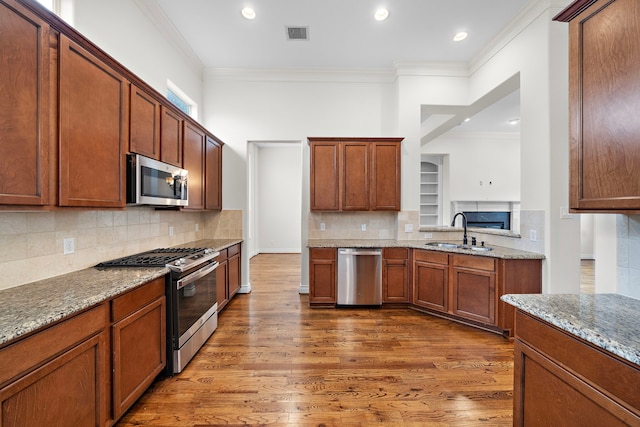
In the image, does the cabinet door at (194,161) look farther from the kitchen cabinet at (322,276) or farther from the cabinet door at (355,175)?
the cabinet door at (355,175)

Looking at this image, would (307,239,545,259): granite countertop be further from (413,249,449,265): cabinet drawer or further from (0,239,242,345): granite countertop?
(0,239,242,345): granite countertop

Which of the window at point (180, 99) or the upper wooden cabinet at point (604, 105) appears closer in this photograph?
the upper wooden cabinet at point (604, 105)

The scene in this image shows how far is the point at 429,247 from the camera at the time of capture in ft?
11.6

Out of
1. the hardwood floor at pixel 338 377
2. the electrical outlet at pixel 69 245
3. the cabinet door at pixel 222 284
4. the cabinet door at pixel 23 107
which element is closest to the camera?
the cabinet door at pixel 23 107

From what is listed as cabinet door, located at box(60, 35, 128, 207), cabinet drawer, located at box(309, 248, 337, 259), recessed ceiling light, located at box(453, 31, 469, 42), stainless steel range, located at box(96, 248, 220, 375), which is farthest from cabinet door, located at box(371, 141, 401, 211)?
cabinet door, located at box(60, 35, 128, 207)

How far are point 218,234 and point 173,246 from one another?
1024 mm

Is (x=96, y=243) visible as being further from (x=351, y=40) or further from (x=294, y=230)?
(x=294, y=230)

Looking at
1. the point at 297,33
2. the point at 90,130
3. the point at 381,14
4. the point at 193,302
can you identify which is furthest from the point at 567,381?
the point at 297,33

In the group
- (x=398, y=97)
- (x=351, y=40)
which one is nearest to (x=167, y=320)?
(x=351, y=40)

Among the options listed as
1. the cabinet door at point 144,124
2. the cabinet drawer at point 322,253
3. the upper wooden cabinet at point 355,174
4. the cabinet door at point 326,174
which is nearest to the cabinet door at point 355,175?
the upper wooden cabinet at point 355,174

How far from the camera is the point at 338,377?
2.23 meters

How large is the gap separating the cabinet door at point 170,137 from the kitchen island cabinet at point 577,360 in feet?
10.0

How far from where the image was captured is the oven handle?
2.21 meters

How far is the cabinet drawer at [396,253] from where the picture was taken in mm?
3801
